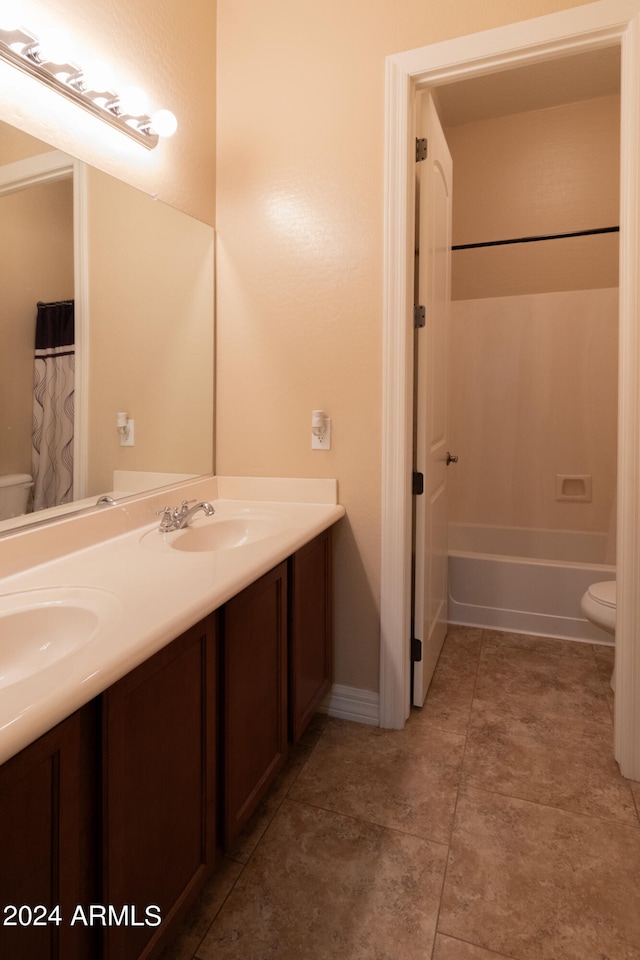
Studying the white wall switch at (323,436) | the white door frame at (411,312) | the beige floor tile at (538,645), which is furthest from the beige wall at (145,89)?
the beige floor tile at (538,645)

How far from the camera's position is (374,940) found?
3.61ft

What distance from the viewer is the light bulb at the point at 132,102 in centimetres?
145

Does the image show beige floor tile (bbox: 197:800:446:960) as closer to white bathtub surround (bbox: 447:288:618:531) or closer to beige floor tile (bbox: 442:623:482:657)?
beige floor tile (bbox: 442:623:482:657)

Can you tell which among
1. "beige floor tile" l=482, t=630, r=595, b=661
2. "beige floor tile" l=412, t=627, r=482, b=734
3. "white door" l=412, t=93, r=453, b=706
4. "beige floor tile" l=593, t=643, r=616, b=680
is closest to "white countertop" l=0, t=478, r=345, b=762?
"white door" l=412, t=93, r=453, b=706

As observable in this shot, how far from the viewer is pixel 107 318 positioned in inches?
60.0

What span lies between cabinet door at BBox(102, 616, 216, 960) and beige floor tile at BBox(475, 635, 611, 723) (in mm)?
1359

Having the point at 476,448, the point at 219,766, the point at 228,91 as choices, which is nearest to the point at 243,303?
the point at 228,91

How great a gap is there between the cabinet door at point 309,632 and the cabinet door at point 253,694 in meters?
0.06

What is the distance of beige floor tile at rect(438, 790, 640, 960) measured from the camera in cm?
110

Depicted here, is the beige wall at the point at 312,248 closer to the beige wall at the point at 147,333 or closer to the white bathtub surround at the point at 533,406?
the beige wall at the point at 147,333

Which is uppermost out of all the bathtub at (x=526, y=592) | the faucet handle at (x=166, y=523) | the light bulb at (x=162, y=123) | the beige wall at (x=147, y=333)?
the light bulb at (x=162, y=123)

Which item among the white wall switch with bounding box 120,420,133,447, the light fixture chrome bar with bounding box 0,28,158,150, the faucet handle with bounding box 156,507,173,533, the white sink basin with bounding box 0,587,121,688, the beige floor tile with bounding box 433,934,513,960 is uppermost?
the light fixture chrome bar with bounding box 0,28,158,150

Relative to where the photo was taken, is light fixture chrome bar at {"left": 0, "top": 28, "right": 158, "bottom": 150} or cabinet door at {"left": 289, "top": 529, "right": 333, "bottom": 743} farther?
cabinet door at {"left": 289, "top": 529, "right": 333, "bottom": 743}

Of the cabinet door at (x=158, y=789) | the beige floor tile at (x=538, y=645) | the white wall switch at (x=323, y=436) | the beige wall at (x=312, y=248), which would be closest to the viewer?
the cabinet door at (x=158, y=789)
